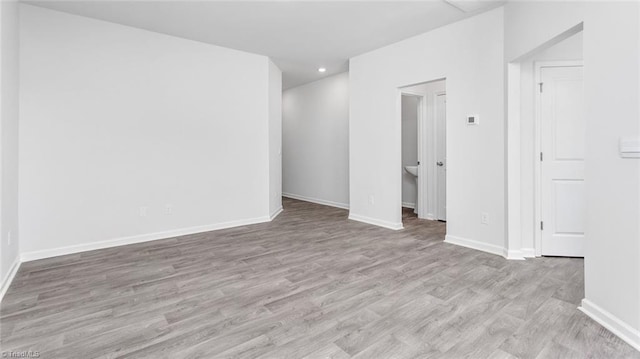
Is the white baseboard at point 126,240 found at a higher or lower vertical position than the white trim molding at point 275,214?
lower

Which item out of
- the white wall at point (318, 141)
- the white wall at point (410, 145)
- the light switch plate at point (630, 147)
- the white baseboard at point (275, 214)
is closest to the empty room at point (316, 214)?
the light switch plate at point (630, 147)

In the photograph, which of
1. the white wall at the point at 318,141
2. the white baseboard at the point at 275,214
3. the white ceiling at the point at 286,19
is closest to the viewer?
the white ceiling at the point at 286,19

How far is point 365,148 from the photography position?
5051 mm

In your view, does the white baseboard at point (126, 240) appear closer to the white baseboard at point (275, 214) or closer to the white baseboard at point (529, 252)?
the white baseboard at point (275, 214)

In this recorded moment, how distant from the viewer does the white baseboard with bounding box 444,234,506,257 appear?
3429 mm

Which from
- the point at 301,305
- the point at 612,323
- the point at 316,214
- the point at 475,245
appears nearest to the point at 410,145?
the point at 316,214

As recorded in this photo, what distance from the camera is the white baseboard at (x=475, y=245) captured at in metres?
3.43

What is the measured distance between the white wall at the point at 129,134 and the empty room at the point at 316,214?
2 centimetres

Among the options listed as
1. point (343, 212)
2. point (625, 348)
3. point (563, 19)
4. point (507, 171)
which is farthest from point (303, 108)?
point (625, 348)

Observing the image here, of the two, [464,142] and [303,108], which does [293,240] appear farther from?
[303,108]

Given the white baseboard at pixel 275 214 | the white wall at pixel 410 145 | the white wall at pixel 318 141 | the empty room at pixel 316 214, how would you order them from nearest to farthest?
1. the empty room at pixel 316 214
2. the white baseboard at pixel 275 214
3. the white wall at pixel 410 145
4. the white wall at pixel 318 141

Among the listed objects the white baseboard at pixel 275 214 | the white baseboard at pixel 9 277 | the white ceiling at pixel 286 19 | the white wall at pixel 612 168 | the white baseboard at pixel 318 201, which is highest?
the white ceiling at pixel 286 19

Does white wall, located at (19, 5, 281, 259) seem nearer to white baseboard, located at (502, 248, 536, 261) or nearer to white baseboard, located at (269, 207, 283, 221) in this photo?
white baseboard, located at (269, 207, 283, 221)

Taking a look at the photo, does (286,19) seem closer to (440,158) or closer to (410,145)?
(440,158)
